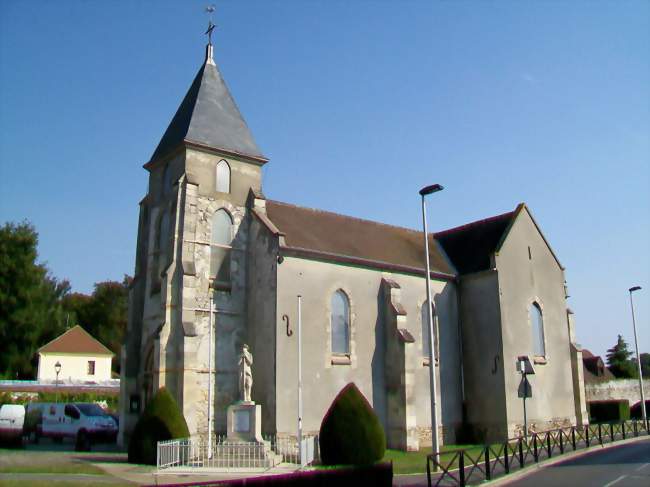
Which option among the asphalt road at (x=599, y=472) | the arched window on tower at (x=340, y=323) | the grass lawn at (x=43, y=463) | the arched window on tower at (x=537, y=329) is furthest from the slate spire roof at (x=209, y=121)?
the asphalt road at (x=599, y=472)

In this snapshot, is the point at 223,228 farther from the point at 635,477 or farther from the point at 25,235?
the point at 25,235

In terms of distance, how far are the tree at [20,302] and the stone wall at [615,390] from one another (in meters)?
46.9

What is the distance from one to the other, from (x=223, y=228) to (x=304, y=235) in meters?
3.57

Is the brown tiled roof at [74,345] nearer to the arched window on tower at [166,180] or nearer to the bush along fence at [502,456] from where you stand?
the arched window on tower at [166,180]

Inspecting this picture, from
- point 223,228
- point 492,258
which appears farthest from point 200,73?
point 492,258

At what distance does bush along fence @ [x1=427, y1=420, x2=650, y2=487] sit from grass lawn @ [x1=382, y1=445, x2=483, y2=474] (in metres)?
0.25

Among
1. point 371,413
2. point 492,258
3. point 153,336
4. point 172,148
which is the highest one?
point 172,148

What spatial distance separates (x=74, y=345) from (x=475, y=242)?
128 feet

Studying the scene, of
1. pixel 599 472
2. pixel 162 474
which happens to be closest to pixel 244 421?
pixel 162 474

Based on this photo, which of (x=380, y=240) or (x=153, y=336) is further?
(x=380, y=240)

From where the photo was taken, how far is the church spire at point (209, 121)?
27.9 m

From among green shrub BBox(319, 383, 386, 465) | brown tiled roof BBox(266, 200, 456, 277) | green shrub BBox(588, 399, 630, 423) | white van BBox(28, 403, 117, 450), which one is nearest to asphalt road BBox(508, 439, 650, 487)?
green shrub BBox(319, 383, 386, 465)

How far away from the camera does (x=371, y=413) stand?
794 inches

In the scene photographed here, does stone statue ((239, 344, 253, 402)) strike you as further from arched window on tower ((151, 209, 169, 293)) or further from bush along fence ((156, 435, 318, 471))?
arched window on tower ((151, 209, 169, 293))
